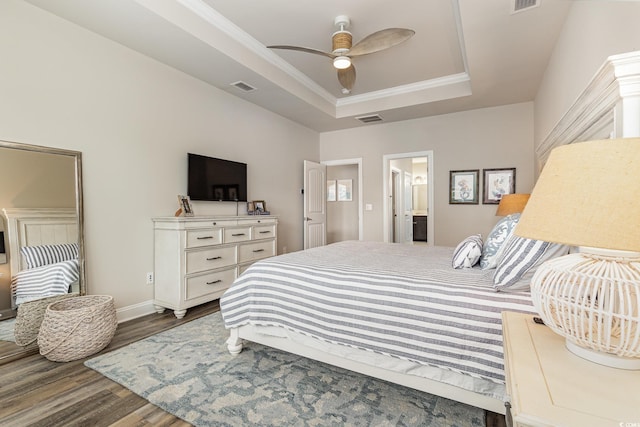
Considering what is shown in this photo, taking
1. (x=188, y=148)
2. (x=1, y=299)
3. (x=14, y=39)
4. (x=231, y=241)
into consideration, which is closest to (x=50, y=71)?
(x=14, y=39)

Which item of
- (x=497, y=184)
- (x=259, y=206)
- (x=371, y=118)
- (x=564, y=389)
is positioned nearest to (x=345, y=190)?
(x=371, y=118)

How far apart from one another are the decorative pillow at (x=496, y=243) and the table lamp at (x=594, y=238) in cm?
106

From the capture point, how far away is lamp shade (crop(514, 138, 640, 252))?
0.67 metres

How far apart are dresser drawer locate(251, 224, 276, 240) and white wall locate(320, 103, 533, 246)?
2.07m

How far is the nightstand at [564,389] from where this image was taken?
62 centimetres

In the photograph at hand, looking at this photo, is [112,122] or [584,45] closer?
[584,45]

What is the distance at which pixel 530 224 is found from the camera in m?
0.83

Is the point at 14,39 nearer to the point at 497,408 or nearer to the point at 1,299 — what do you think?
the point at 1,299

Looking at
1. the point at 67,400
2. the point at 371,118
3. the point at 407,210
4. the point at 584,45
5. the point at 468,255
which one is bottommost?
the point at 67,400

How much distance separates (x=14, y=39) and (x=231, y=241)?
7.82ft

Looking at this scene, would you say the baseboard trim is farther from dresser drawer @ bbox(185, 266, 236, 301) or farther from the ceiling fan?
the ceiling fan

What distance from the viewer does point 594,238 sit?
0.69 metres

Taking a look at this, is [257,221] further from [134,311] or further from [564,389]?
[564,389]

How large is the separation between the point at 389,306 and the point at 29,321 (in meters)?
2.66
